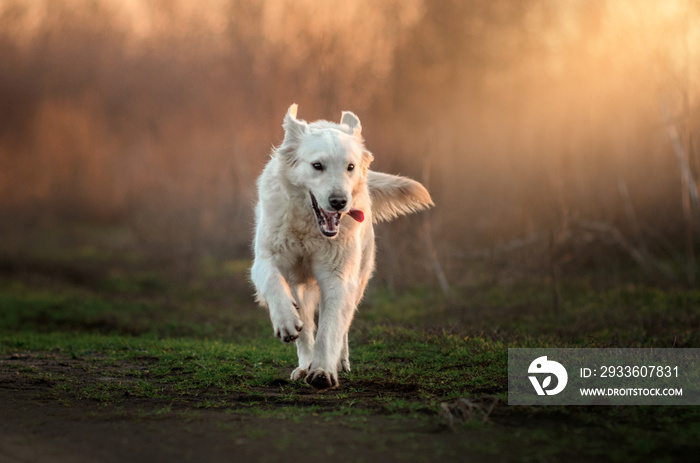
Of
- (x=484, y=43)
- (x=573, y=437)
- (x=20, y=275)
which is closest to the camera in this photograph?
(x=573, y=437)

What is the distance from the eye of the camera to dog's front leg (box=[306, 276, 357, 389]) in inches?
218

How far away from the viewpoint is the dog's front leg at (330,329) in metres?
5.54

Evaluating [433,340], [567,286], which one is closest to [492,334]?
[433,340]

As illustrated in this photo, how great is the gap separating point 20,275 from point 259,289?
14292mm

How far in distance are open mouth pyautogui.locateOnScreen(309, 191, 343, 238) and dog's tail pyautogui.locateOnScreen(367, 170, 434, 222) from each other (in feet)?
5.82

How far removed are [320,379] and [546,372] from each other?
184 centimetres

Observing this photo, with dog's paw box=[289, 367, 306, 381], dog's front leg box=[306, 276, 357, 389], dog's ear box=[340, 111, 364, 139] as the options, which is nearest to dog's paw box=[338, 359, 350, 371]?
dog's paw box=[289, 367, 306, 381]

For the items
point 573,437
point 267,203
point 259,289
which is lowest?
point 573,437

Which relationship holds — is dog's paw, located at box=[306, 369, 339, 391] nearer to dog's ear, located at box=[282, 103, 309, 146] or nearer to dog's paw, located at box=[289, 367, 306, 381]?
dog's paw, located at box=[289, 367, 306, 381]

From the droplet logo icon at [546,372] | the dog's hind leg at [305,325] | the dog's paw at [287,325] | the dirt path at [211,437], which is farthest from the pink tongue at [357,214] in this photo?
the dirt path at [211,437]

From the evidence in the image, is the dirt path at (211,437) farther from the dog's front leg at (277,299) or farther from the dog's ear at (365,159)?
the dog's ear at (365,159)

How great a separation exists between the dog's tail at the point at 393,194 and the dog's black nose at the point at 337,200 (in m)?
2.00

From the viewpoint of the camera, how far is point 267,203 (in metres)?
6.40

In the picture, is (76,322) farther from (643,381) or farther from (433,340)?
(643,381)
